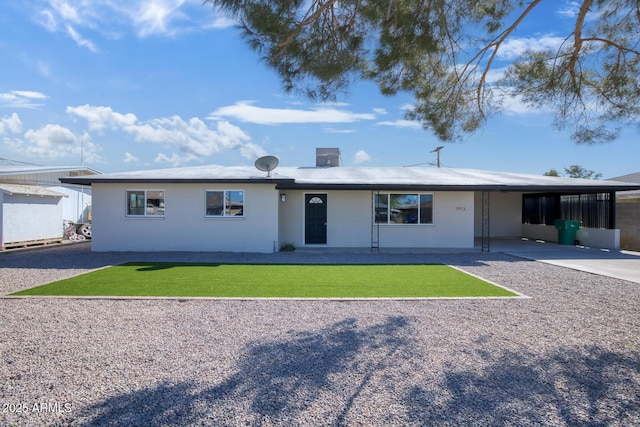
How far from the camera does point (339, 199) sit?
560 inches

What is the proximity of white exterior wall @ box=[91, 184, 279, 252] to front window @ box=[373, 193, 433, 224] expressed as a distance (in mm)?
4142

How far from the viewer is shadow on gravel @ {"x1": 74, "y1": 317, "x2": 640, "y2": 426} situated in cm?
293

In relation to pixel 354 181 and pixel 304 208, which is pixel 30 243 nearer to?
pixel 304 208

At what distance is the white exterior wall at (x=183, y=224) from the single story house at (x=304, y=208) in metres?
0.04

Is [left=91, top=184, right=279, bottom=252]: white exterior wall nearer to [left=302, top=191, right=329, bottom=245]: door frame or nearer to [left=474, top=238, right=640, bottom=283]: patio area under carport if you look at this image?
[left=302, top=191, right=329, bottom=245]: door frame

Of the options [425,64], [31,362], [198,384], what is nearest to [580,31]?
[425,64]

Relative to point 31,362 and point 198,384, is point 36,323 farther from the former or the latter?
point 198,384

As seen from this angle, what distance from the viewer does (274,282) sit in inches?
316

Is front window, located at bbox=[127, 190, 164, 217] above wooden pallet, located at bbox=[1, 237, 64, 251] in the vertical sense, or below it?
above

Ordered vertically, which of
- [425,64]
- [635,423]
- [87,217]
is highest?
[425,64]

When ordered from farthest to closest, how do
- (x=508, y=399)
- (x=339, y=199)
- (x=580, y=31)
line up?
(x=339, y=199)
(x=580, y=31)
(x=508, y=399)

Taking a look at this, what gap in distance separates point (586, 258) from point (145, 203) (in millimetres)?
14940

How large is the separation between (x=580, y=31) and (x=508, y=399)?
5.91 meters

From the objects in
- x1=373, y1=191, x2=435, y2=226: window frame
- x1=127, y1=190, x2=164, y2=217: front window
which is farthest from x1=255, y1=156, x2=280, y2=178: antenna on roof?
x1=373, y1=191, x2=435, y2=226: window frame
